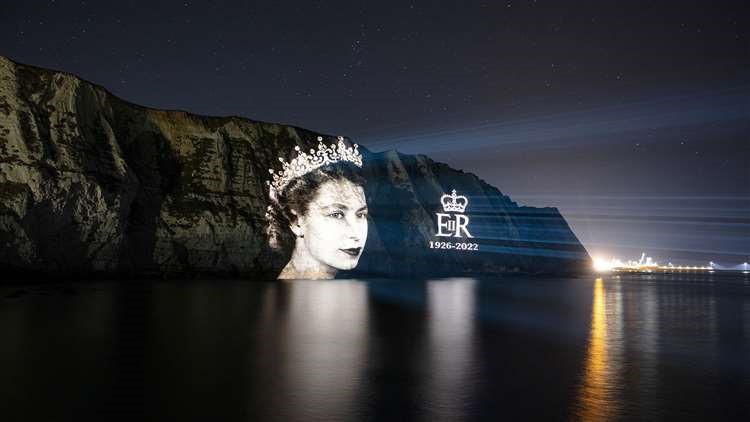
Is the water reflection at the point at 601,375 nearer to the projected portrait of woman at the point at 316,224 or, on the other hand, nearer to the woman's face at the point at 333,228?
the woman's face at the point at 333,228

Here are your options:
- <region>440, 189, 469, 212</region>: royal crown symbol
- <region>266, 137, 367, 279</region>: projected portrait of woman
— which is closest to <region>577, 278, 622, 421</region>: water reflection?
<region>266, 137, 367, 279</region>: projected portrait of woman

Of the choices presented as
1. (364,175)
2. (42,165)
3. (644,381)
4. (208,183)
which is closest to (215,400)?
(644,381)

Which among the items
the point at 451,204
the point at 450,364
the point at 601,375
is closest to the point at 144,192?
the point at 451,204

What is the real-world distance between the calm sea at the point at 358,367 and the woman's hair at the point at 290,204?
119 feet

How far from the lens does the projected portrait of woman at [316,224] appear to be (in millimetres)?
58438

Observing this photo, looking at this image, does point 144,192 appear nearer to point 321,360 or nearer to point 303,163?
point 303,163

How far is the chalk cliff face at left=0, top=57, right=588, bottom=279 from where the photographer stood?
4281 centimetres

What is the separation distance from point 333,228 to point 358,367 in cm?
4729

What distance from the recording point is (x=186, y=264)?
53562 mm

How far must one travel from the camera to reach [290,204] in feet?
197

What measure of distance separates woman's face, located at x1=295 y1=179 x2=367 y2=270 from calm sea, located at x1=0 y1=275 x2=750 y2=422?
120 feet

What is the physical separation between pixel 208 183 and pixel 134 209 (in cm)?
830

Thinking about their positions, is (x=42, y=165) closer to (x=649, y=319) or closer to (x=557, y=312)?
(x=557, y=312)

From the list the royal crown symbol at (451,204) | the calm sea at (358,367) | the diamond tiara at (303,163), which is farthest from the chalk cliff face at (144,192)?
the calm sea at (358,367)
